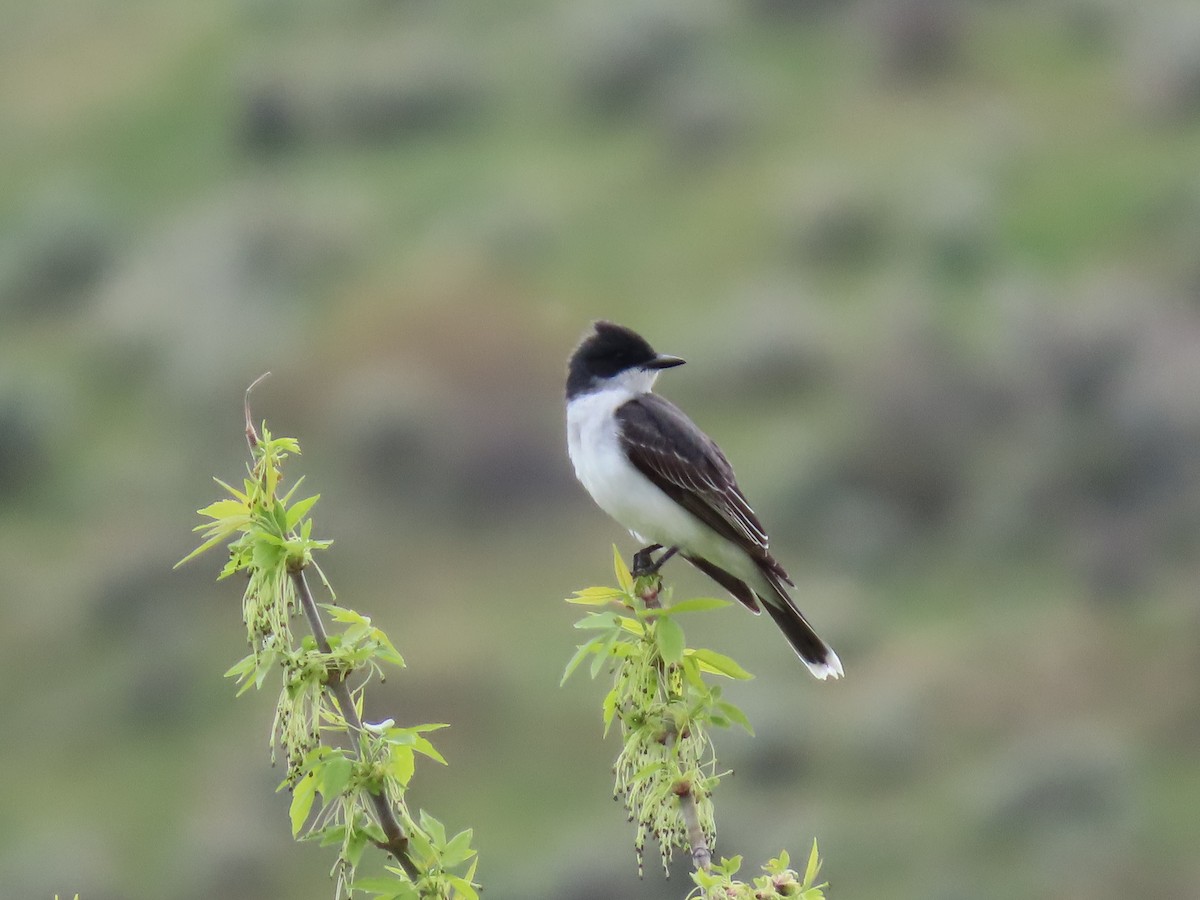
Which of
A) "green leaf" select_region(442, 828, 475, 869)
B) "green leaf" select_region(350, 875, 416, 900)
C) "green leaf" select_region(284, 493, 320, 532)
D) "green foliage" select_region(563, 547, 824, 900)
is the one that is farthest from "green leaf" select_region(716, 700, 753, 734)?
"green leaf" select_region(284, 493, 320, 532)

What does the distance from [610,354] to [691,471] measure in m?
0.68

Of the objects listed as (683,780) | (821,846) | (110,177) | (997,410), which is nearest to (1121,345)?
(997,410)

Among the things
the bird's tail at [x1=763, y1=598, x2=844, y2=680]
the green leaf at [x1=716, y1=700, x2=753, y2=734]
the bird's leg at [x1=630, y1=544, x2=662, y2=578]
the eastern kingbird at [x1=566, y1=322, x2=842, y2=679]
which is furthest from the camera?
the eastern kingbird at [x1=566, y1=322, x2=842, y2=679]

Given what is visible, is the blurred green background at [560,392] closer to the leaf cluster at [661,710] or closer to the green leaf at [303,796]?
the leaf cluster at [661,710]

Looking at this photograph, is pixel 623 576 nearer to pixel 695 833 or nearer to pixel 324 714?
pixel 695 833

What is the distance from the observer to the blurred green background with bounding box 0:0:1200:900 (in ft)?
72.6

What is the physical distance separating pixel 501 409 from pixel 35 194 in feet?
41.7

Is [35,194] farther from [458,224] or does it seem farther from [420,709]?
[420,709]

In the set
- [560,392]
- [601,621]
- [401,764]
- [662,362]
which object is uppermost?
[560,392]

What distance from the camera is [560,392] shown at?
1162 inches

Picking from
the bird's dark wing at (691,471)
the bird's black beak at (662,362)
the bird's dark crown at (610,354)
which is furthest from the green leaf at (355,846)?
the bird's dark crown at (610,354)

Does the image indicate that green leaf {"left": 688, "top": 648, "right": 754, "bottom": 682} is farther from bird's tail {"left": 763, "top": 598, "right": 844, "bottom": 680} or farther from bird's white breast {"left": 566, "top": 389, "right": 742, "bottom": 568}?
bird's white breast {"left": 566, "top": 389, "right": 742, "bottom": 568}

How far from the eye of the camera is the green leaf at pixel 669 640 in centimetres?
425

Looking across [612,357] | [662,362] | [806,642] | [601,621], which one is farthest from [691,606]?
[612,357]
